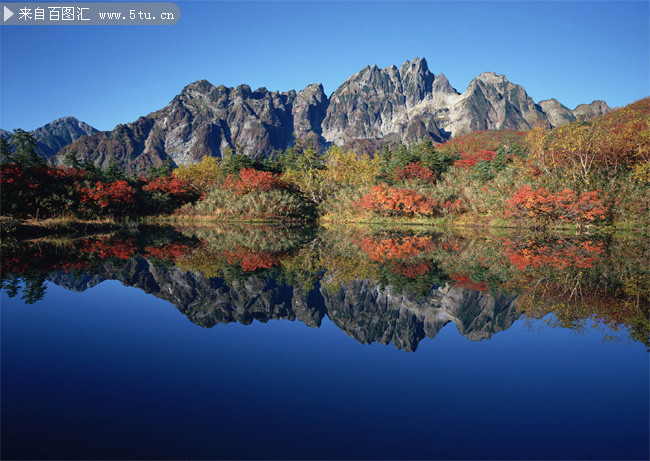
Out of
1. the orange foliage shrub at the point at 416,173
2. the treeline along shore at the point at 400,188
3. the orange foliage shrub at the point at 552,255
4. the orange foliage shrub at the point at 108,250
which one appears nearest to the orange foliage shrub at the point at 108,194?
the treeline along shore at the point at 400,188

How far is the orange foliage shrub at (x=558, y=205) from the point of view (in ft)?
73.2

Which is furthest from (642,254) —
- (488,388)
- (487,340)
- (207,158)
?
(207,158)

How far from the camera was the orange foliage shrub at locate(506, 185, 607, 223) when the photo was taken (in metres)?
22.3

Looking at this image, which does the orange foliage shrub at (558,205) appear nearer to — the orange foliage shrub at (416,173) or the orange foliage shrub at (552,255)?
the orange foliage shrub at (552,255)

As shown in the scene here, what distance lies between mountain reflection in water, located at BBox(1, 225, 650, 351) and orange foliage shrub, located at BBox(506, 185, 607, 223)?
797 cm

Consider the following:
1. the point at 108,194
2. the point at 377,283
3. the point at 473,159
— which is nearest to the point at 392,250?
the point at 377,283

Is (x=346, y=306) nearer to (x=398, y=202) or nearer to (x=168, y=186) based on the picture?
(x=398, y=202)

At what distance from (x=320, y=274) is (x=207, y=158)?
40.3 metres

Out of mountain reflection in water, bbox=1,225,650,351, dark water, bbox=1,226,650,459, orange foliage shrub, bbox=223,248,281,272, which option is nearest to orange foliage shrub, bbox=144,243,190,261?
mountain reflection in water, bbox=1,225,650,351

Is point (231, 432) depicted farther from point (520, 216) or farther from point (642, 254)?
point (520, 216)

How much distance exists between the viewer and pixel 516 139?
6025 centimetres

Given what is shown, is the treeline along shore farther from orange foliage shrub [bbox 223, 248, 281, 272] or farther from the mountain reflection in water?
orange foliage shrub [bbox 223, 248, 281, 272]

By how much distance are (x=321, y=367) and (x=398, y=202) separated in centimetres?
2688

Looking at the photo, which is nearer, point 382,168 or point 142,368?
point 142,368
